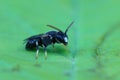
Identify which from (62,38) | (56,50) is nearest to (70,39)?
(62,38)

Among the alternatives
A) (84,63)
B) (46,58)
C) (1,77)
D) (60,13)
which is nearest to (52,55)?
(46,58)

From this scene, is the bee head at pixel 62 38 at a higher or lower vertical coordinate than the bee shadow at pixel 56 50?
higher

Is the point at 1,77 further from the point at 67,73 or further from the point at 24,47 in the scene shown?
the point at 24,47

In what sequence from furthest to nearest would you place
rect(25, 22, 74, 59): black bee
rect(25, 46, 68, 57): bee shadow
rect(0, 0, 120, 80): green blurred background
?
rect(25, 22, 74, 59): black bee, rect(25, 46, 68, 57): bee shadow, rect(0, 0, 120, 80): green blurred background

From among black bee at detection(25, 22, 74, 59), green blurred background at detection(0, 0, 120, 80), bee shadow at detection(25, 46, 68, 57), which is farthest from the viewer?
black bee at detection(25, 22, 74, 59)

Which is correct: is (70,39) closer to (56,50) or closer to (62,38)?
(62,38)
